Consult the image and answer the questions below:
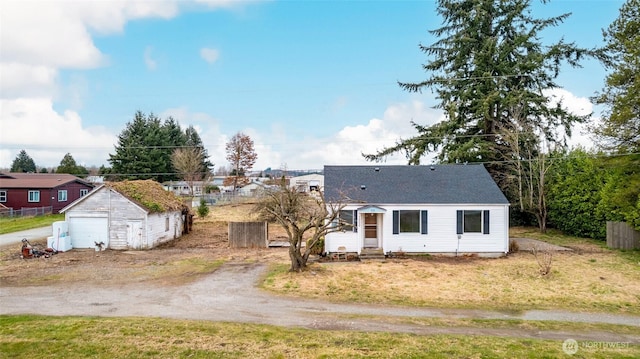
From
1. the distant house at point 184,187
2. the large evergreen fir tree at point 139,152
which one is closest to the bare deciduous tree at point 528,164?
the large evergreen fir tree at point 139,152

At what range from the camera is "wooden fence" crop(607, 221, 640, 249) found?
59.9ft

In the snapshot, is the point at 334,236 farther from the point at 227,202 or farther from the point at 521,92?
the point at 227,202

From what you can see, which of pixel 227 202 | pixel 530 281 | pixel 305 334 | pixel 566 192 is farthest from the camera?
pixel 227 202

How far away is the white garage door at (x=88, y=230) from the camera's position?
2002 cm

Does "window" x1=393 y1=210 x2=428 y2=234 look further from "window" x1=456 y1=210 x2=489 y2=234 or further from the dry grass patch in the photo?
"window" x1=456 y1=210 x2=489 y2=234

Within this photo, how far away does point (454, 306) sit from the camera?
34.1ft

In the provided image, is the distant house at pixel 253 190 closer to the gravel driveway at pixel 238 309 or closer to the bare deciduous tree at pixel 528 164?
the gravel driveway at pixel 238 309

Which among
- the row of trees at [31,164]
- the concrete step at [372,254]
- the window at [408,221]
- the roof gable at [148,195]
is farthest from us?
the row of trees at [31,164]

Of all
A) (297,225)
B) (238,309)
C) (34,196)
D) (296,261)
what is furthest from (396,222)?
(34,196)

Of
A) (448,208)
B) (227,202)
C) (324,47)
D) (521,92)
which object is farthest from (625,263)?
(227,202)

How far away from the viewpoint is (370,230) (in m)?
18.4

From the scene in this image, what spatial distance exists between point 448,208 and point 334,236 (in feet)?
18.3

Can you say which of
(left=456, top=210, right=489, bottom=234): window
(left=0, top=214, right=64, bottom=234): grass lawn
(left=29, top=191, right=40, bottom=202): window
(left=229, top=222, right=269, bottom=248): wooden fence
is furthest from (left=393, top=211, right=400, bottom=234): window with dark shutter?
(left=29, top=191, right=40, bottom=202): window

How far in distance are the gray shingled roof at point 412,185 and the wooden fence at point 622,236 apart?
21.4ft
